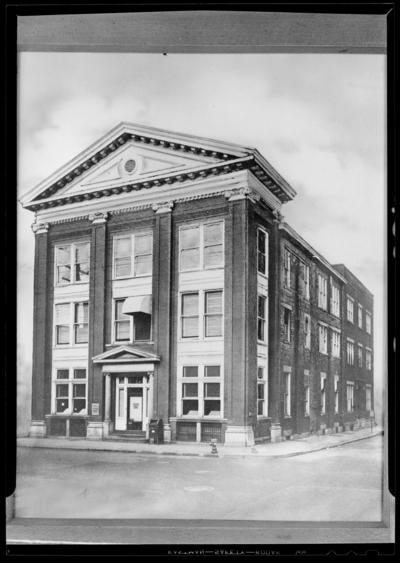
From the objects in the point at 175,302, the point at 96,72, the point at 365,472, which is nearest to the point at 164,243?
the point at 175,302

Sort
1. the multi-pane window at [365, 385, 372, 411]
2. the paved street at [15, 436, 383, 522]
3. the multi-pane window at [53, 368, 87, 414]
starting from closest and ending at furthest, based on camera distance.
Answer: the paved street at [15, 436, 383, 522]
the multi-pane window at [365, 385, 372, 411]
the multi-pane window at [53, 368, 87, 414]

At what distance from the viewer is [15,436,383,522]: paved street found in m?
5.43

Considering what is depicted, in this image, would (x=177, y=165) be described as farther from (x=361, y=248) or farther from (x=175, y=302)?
(x=361, y=248)

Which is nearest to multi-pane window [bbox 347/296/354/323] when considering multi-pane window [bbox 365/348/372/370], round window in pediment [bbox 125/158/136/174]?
multi-pane window [bbox 365/348/372/370]

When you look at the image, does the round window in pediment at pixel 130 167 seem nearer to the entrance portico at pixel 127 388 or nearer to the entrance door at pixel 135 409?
the entrance portico at pixel 127 388

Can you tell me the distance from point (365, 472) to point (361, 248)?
1.75m

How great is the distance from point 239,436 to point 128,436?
905 millimetres

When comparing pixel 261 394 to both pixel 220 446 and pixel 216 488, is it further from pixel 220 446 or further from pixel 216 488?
pixel 216 488

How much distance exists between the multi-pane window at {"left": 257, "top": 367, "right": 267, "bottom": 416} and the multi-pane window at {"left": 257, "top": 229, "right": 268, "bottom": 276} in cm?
80

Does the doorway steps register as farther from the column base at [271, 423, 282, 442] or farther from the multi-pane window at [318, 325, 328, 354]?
the multi-pane window at [318, 325, 328, 354]

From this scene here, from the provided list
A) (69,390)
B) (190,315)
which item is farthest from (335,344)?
(69,390)

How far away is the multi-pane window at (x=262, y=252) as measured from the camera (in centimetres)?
564

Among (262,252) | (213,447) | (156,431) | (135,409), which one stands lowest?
(213,447)

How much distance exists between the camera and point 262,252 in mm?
5668
